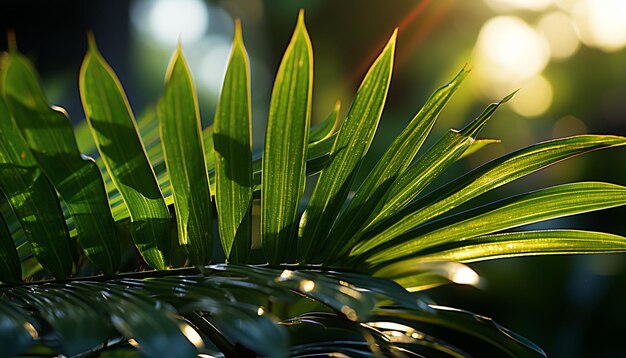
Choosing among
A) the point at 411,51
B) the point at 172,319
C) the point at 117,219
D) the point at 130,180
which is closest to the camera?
the point at 172,319

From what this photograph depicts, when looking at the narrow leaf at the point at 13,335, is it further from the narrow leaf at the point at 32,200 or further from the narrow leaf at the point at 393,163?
the narrow leaf at the point at 393,163

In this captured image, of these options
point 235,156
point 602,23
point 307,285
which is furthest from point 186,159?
point 602,23

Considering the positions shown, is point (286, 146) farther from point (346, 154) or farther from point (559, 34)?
point (559, 34)

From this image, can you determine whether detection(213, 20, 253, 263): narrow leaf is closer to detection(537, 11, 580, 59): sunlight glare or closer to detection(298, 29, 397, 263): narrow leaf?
detection(298, 29, 397, 263): narrow leaf

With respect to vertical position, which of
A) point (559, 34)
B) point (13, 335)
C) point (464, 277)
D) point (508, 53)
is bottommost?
point (13, 335)

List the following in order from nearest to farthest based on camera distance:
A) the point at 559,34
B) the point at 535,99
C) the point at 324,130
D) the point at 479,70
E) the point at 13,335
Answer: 1. the point at 13,335
2. the point at 324,130
3. the point at 479,70
4. the point at 535,99
5. the point at 559,34

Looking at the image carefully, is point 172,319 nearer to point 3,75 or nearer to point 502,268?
point 3,75

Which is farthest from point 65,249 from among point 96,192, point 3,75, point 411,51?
point 411,51
